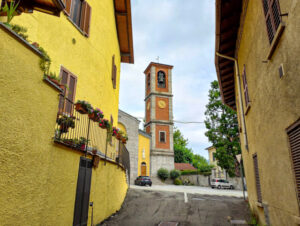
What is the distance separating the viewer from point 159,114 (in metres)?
42.7

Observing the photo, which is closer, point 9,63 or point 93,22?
point 9,63

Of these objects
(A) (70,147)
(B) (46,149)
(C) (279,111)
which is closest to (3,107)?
(B) (46,149)

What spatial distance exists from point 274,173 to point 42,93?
17.3 feet

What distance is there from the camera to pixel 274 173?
18.8 feet

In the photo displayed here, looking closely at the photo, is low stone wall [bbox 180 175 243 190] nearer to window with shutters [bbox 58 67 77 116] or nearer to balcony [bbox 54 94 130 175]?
balcony [bbox 54 94 130 175]

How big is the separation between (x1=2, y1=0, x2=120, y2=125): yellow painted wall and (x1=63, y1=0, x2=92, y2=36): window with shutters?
327 millimetres

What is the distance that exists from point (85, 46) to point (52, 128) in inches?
232

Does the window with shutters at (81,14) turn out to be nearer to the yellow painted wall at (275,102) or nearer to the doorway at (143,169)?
the yellow painted wall at (275,102)

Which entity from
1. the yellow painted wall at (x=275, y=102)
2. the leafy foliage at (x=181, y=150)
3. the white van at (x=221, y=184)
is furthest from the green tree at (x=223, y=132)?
the leafy foliage at (x=181, y=150)

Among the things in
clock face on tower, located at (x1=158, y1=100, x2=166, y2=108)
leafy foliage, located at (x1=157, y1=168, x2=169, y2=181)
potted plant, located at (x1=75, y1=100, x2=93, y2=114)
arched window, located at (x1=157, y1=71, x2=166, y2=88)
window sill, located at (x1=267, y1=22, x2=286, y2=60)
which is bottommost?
leafy foliage, located at (x1=157, y1=168, x2=169, y2=181)

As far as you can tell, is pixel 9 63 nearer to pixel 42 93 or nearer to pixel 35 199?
pixel 42 93

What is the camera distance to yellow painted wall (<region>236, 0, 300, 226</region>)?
421 cm

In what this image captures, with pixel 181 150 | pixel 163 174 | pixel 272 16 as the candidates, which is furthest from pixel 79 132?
pixel 181 150

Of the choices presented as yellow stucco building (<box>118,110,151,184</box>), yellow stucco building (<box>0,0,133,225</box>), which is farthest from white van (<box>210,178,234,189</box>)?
yellow stucco building (<box>0,0,133,225</box>)
